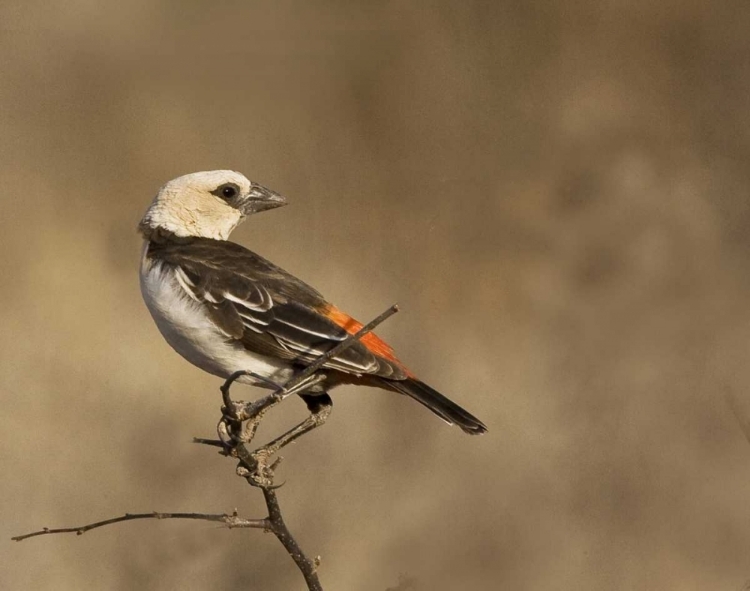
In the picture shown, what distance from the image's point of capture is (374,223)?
20.5ft

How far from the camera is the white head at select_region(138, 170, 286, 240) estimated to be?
402 centimetres

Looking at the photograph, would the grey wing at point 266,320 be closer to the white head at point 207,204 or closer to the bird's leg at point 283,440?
the bird's leg at point 283,440

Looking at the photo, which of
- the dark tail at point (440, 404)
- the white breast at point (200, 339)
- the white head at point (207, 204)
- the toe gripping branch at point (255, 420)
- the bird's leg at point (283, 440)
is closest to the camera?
the toe gripping branch at point (255, 420)

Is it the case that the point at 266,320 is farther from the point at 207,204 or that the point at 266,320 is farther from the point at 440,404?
the point at 207,204

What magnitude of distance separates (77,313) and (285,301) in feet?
9.41

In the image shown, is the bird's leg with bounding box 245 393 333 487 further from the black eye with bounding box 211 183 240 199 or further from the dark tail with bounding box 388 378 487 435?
the black eye with bounding box 211 183 240 199

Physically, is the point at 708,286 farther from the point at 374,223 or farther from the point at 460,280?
the point at 374,223

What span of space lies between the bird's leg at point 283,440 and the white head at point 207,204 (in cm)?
71

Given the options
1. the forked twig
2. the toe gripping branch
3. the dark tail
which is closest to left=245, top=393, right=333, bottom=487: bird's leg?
the toe gripping branch

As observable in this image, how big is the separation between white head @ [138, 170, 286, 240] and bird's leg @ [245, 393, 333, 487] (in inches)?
27.8

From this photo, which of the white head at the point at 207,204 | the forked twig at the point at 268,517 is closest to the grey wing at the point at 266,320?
the white head at the point at 207,204

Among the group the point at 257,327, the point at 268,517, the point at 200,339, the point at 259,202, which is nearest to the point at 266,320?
the point at 257,327

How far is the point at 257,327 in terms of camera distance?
350 cm

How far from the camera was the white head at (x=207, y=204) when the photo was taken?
13.2 ft
